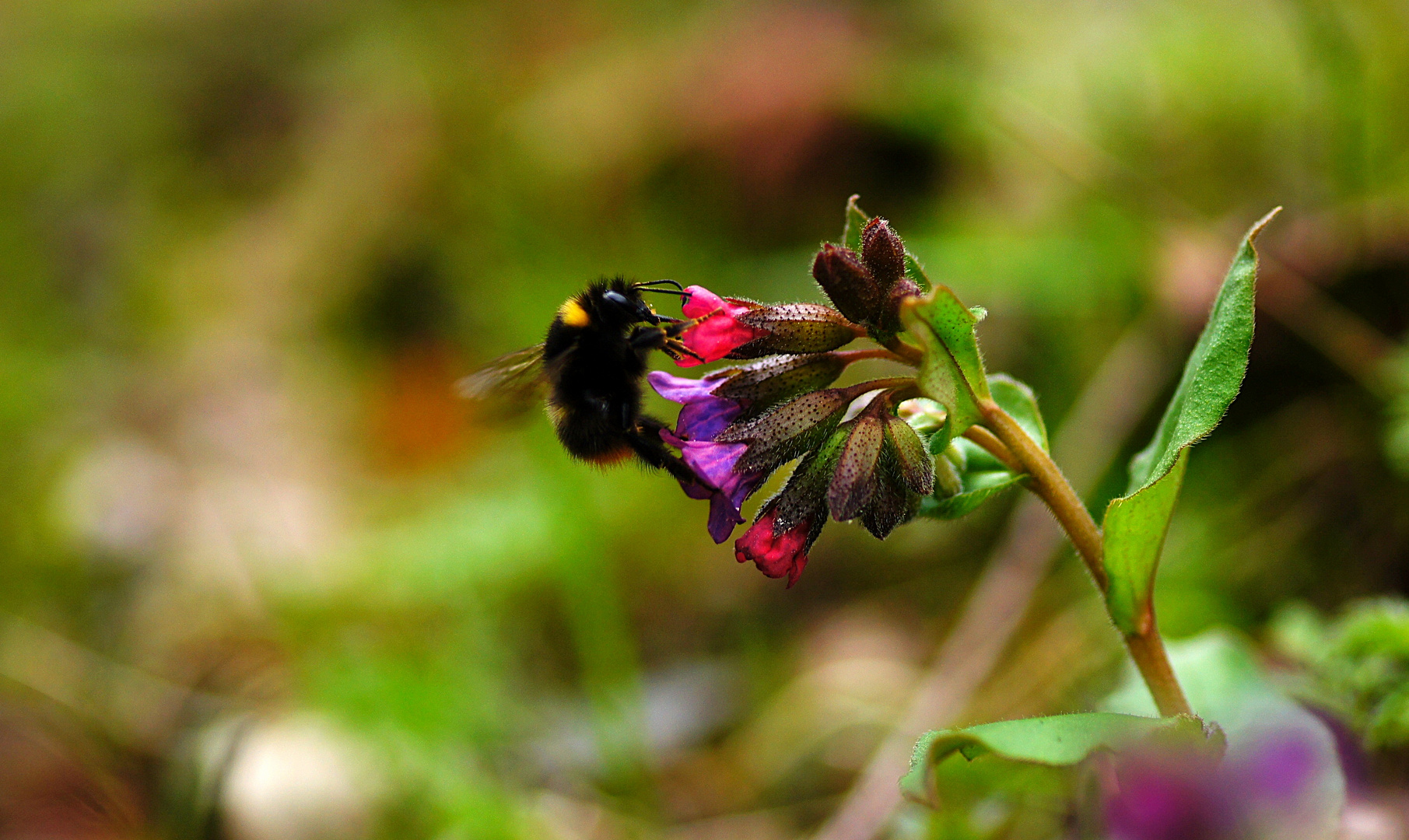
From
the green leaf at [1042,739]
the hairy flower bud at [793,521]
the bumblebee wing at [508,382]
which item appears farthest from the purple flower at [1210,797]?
the bumblebee wing at [508,382]

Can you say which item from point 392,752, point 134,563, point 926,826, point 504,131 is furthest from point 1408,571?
point 504,131

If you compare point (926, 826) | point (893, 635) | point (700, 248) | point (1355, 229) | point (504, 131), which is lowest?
point (893, 635)

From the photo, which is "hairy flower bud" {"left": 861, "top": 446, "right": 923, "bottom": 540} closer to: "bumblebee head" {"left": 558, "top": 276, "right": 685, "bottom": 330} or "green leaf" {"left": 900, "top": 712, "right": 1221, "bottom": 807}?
"green leaf" {"left": 900, "top": 712, "right": 1221, "bottom": 807}

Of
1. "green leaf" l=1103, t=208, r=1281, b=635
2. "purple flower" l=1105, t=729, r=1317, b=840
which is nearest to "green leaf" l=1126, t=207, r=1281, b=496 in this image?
"green leaf" l=1103, t=208, r=1281, b=635

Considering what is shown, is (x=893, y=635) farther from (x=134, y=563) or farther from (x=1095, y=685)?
(x=134, y=563)

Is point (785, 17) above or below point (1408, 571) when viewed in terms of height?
above

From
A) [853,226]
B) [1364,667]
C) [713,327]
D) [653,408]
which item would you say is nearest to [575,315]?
[713,327]

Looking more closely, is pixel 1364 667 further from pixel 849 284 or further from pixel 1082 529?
pixel 849 284
